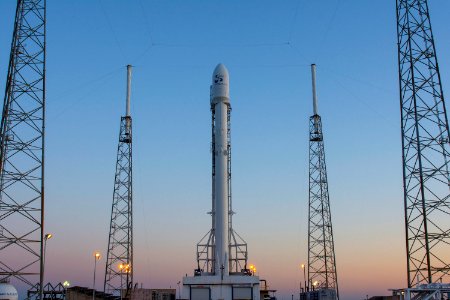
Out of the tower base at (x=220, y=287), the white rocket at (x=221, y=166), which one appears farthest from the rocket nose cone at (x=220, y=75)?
the tower base at (x=220, y=287)

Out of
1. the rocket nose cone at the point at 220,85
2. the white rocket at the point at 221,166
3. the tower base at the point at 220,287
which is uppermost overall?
the rocket nose cone at the point at 220,85

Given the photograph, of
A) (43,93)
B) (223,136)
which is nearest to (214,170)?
(223,136)

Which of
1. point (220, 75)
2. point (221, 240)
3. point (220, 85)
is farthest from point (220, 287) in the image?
point (220, 75)

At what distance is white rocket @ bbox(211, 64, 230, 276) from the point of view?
4991cm

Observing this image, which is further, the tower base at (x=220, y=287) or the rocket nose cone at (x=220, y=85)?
the rocket nose cone at (x=220, y=85)

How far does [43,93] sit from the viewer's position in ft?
141

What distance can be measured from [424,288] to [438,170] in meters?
13.1

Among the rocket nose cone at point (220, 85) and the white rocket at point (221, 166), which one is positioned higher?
the rocket nose cone at point (220, 85)

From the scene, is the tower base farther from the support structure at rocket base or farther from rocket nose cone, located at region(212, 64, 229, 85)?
rocket nose cone, located at region(212, 64, 229, 85)

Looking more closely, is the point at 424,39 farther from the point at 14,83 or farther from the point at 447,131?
the point at 14,83

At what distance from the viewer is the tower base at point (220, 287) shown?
1887 inches

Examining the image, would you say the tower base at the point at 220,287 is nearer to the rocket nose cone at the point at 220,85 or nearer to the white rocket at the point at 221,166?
the white rocket at the point at 221,166

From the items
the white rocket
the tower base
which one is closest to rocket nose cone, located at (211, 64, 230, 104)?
the white rocket

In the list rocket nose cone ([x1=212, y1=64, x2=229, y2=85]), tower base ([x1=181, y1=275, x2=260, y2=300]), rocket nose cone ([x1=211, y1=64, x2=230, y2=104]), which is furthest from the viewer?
rocket nose cone ([x1=212, y1=64, x2=229, y2=85])
